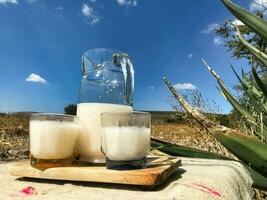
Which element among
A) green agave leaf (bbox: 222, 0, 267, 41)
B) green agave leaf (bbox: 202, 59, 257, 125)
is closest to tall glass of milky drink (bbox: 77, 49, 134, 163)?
green agave leaf (bbox: 222, 0, 267, 41)

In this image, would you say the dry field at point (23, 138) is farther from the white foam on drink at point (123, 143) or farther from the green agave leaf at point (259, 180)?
the white foam on drink at point (123, 143)

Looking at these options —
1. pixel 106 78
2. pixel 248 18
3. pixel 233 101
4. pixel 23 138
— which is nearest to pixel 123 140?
pixel 106 78

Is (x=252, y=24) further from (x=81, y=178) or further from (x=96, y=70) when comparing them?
(x=81, y=178)

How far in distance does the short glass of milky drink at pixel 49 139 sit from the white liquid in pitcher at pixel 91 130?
A: 0.17 ft

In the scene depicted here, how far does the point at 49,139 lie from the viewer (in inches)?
Result: 31.4

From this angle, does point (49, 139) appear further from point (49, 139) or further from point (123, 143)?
point (123, 143)

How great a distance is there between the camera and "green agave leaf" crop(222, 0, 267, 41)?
1.44 m

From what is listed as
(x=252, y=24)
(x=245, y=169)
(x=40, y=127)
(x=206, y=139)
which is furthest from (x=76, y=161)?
(x=206, y=139)

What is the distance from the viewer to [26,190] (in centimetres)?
69

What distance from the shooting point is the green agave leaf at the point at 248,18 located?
4.74ft

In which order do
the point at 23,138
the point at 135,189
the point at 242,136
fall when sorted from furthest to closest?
the point at 23,138, the point at 242,136, the point at 135,189

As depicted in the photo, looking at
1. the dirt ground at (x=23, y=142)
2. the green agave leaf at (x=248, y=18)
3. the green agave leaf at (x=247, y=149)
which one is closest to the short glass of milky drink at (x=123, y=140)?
the green agave leaf at (x=247, y=149)

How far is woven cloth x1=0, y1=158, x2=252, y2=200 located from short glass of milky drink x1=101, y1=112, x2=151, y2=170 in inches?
2.4

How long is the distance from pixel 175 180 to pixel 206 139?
166cm
